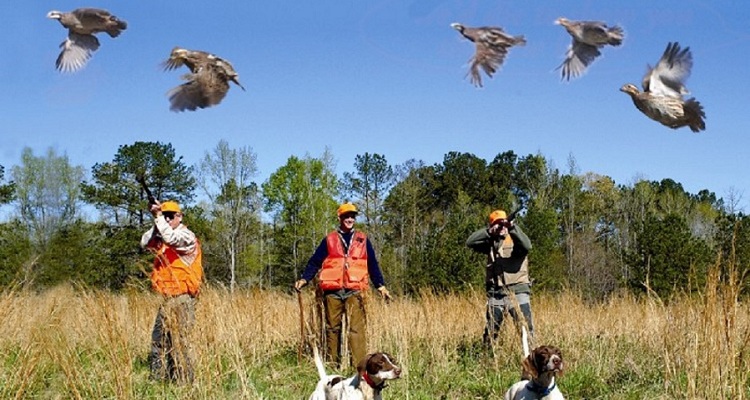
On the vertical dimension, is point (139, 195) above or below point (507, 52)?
above

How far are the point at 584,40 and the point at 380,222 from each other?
35.1 m

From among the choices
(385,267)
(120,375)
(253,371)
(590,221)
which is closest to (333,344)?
(253,371)

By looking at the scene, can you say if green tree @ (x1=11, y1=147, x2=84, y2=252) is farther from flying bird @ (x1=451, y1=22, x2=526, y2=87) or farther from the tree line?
flying bird @ (x1=451, y1=22, x2=526, y2=87)

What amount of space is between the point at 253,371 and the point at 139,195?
26.6 metres

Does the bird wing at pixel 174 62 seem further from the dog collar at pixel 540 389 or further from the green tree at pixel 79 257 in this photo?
the green tree at pixel 79 257

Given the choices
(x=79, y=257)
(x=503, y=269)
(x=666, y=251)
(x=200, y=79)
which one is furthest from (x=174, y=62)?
(x=79, y=257)

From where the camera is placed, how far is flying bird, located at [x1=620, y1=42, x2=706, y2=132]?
434 centimetres

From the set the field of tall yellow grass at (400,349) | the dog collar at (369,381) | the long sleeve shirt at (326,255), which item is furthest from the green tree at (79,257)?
the dog collar at (369,381)

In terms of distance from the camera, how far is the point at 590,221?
44625 mm

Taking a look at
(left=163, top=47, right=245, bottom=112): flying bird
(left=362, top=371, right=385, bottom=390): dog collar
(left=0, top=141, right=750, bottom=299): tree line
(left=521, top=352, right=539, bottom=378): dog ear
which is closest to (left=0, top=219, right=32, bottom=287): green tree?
(left=0, top=141, right=750, bottom=299): tree line

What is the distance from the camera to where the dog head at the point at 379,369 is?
465cm

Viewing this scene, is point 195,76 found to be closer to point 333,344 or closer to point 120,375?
point 120,375

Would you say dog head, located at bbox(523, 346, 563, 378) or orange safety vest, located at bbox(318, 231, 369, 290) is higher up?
orange safety vest, located at bbox(318, 231, 369, 290)

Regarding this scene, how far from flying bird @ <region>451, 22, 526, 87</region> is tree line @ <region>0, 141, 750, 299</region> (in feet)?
42.3
